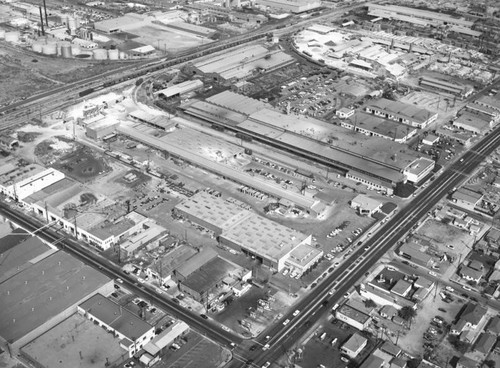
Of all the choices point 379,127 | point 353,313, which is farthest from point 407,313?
point 379,127

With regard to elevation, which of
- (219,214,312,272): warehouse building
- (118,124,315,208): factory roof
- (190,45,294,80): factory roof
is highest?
(190,45,294,80): factory roof

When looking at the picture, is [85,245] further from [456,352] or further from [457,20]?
[457,20]

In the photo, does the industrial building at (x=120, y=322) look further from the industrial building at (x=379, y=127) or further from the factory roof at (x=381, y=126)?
the factory roof at (x=381, y=126)

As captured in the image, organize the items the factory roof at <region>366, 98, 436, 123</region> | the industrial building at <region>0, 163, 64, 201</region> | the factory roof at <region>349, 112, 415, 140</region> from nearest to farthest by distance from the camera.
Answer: the industrial building at <region>0, 163, 64, 201</region> < the factory roof at <region>349, 112, 415, 140</region> < the factory roof at <region>366, 98, 436, 123</region>

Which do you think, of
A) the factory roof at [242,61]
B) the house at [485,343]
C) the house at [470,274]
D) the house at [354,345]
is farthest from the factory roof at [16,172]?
the house at [485,343]

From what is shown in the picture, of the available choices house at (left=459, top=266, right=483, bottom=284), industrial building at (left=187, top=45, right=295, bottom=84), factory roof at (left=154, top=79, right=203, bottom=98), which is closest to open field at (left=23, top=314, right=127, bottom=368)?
house at (left=459, top=266, right=483, bottom=284)

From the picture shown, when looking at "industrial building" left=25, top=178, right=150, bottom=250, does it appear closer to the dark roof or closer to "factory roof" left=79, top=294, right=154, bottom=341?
"factory roof" left=79, top=294, right=154, bottom=341

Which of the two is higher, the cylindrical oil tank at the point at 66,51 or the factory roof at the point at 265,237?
the cylindrical oil tank at the point at 66,51
